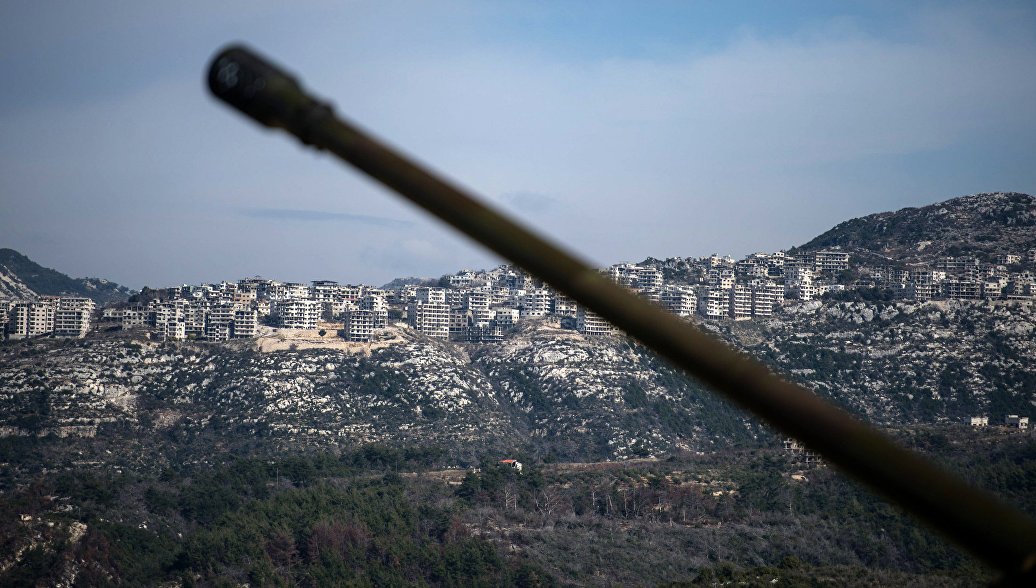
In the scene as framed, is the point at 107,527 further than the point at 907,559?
Yes

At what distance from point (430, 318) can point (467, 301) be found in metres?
9.66

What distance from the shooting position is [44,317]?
537 feet

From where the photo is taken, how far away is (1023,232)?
198 metres

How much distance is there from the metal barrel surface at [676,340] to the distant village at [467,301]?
143 m

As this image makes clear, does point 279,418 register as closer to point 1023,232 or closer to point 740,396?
point 740,396

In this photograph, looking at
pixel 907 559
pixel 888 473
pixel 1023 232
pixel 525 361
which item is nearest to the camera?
pixel 888 473

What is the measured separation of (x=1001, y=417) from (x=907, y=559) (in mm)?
64562

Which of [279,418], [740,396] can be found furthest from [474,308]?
[740,396]

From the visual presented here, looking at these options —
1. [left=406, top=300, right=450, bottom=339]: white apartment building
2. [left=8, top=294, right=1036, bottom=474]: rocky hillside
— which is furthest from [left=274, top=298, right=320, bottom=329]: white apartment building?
[left=406, top=300, right=450, bottom=339]: white apartment building

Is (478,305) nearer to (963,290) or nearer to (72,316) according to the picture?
(72,316)

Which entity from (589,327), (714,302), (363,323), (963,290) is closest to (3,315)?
(363,323)


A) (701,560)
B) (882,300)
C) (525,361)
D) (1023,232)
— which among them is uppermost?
(1023,232)

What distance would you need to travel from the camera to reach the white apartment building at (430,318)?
6619 inches

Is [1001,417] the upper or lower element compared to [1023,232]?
lower
